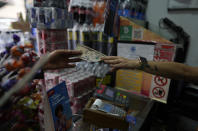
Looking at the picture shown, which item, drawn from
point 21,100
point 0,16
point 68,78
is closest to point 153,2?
point 68,78

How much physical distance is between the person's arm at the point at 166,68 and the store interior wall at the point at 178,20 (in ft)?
5.35

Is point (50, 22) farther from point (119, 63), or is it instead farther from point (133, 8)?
point (133, 8)

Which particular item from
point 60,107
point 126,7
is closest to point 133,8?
point 126,7

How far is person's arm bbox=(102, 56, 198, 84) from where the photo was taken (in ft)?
2.67

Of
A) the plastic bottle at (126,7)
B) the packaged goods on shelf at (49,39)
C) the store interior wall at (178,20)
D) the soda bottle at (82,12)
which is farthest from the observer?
the store interior wall at (178,20)

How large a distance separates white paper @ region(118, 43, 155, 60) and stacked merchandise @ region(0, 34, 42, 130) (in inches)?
42.7

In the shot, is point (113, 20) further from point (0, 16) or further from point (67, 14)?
point (0, 16)

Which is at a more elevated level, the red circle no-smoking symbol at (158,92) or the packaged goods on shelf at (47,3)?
the packaged goods on shelf at (47,3)

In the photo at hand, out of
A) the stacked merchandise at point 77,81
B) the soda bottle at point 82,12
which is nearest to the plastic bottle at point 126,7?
the soda bottle at point 82,12

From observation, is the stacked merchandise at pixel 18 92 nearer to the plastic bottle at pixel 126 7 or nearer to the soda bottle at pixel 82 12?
the soda bottle at pixel 82 12

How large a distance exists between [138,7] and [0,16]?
282 cm

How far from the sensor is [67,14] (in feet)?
4.50

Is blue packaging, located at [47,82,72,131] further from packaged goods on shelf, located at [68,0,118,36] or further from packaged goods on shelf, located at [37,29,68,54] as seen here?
packaged goods on shelf, located at [68,0,118,36]

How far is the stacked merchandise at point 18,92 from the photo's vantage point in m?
0.35
